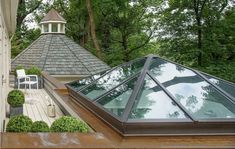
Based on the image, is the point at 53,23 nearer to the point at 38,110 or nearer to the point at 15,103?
the point at 38,110

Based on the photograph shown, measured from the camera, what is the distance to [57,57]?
1581 cm

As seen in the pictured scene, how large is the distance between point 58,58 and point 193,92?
41.6 feet

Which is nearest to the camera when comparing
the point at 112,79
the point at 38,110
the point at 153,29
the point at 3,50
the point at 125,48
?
the point at 112,79

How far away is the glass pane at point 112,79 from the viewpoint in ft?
13.8

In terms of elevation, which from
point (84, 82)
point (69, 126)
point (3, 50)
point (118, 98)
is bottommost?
point (69, 126)

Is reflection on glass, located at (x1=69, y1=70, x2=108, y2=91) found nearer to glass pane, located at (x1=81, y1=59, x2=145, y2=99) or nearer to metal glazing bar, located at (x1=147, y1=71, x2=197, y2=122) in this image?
glass pane, located at (x1=81, y1=59, x2=145, y2=99)

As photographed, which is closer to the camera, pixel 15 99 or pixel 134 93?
pixel 134 93

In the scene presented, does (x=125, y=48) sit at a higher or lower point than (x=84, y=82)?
lower

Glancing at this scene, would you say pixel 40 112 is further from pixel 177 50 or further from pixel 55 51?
pixel 177 50

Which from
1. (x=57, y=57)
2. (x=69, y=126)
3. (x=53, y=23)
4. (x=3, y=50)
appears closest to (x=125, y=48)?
(x=53, y=23)

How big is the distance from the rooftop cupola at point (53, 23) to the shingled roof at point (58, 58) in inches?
14.8

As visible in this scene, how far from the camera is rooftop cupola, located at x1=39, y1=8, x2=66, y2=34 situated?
53.0 ft

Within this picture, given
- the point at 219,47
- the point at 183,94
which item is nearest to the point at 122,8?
the point at 219,47

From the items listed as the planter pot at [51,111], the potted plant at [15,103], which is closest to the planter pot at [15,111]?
the potted plant at [15,103]
